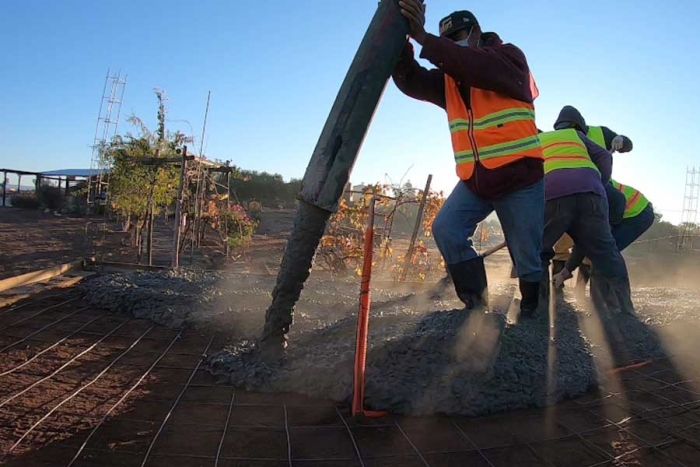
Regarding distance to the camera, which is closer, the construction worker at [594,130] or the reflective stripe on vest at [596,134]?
the construction worker at [594,130]

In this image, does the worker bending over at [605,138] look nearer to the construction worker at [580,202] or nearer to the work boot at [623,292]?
the construction worker at [580,202]

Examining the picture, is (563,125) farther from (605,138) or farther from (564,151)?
(605,138)

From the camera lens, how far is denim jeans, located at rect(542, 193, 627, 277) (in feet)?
11.3

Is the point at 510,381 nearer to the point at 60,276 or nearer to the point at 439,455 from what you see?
the point at 439,455

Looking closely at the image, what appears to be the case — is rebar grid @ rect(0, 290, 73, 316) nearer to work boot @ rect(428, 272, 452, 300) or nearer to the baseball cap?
work boot @ rect(428, 272, 452, 300)

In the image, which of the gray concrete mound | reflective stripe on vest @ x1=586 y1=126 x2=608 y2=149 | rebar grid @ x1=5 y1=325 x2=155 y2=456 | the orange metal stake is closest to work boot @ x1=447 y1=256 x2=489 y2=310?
the gray concrete mound

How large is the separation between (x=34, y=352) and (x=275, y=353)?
110 centimetres

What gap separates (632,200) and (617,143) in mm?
595

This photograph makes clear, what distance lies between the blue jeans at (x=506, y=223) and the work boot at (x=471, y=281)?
0.11 feet

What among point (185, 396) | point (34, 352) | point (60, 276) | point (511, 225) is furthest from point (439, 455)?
point (60, 276)

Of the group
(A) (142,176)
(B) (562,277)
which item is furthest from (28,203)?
(B) (562,277)

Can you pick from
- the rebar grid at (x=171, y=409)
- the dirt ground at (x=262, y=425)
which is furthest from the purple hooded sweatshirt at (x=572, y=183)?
the rebar grid at (x=171, y=409)

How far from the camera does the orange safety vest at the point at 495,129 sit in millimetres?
2396

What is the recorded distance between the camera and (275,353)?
2.17 metres
